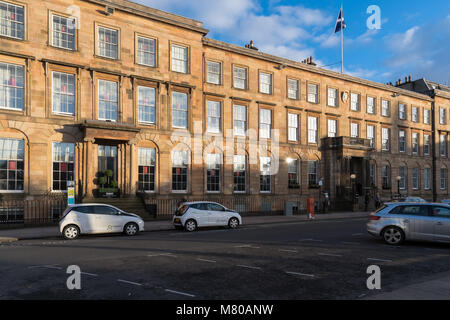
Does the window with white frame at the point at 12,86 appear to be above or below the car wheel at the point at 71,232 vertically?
above

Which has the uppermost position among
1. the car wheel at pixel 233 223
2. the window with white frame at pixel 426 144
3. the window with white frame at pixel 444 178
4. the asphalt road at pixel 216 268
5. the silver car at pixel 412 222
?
the window with white frame at pixel 426 144

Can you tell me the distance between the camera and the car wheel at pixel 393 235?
13750mm

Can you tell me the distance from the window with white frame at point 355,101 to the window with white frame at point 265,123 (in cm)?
1090

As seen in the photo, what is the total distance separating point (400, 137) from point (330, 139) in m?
12.5

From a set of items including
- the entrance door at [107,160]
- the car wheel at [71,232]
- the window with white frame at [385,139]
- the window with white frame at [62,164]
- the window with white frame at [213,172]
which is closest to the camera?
the car wheel at [71,232]

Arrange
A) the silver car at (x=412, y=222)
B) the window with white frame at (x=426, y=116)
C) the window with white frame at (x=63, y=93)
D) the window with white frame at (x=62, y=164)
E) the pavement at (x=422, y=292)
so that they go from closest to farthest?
the pavement at (x=422, y=292) → the silver car at (x=412, y=222) → the window with white frame at (x=62, y=164) → the window with white frame at (x=63, y=93) → the window with white frame at (x=426, y=116)

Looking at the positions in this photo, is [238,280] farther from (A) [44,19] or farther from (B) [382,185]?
(B) [382,185]

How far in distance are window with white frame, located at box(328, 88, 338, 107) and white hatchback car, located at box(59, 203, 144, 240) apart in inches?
1005

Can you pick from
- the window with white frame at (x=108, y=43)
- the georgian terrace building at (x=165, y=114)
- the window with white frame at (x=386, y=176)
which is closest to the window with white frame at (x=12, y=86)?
the georgian terrace building at (x=165, y=114)

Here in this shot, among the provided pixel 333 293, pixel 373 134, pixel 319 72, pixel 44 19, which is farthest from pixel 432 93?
pixel 333 293

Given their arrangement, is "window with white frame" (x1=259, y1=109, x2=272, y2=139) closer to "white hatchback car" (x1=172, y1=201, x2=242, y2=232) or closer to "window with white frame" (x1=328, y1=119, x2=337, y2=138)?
"window with white frame" (x1=328, y1=119, x2=337, y2=138)

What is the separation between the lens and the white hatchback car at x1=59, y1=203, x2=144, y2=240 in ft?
54.2

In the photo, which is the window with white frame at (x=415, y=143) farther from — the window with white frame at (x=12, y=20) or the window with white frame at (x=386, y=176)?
the window with white frame at (x=12, y=20)

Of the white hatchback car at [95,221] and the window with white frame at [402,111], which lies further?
the window with white frame at [402,111]
